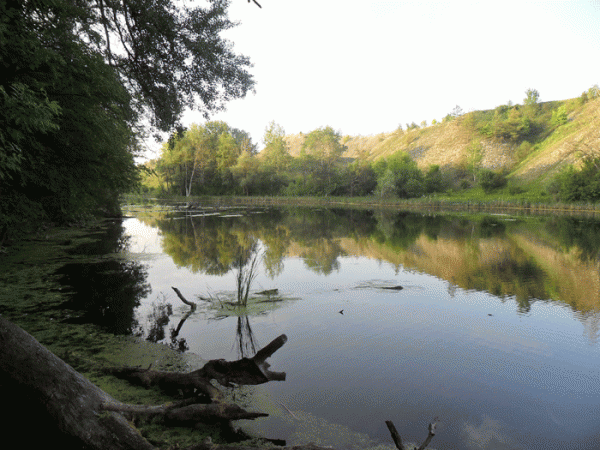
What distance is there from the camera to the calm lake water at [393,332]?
3896 millimetres

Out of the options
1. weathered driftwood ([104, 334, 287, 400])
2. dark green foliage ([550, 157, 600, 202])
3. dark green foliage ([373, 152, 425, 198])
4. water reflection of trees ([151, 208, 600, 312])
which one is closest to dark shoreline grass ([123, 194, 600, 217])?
dark green foliage ([550, 157, 600, 202])

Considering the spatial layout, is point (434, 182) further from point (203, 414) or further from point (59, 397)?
point (59, 397)

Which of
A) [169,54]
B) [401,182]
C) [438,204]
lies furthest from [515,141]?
[169,54]

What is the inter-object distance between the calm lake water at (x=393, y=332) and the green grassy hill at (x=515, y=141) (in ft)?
A: 149

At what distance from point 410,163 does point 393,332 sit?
59261mm

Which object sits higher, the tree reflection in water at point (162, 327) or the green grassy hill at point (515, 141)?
the green grassy hill at point (515, 141)

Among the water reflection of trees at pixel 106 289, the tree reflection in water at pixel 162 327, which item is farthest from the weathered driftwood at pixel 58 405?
the water reflection of trees at pixel 106 289

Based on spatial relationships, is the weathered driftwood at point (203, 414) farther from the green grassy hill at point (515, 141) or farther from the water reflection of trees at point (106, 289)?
the green grassy hill at point (515, 141)

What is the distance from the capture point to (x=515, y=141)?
241 ft

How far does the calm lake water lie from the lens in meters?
3.90

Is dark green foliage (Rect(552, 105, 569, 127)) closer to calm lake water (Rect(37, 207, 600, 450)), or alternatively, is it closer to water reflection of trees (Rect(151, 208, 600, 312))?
water reflection of trees (Rect(151, 208, 600, 312))

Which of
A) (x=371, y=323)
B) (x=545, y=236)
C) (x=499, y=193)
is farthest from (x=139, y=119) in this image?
(x=499, y=193)

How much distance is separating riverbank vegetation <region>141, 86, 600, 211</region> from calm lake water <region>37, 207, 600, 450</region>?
4162 centimetres

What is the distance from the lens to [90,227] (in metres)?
21.4
